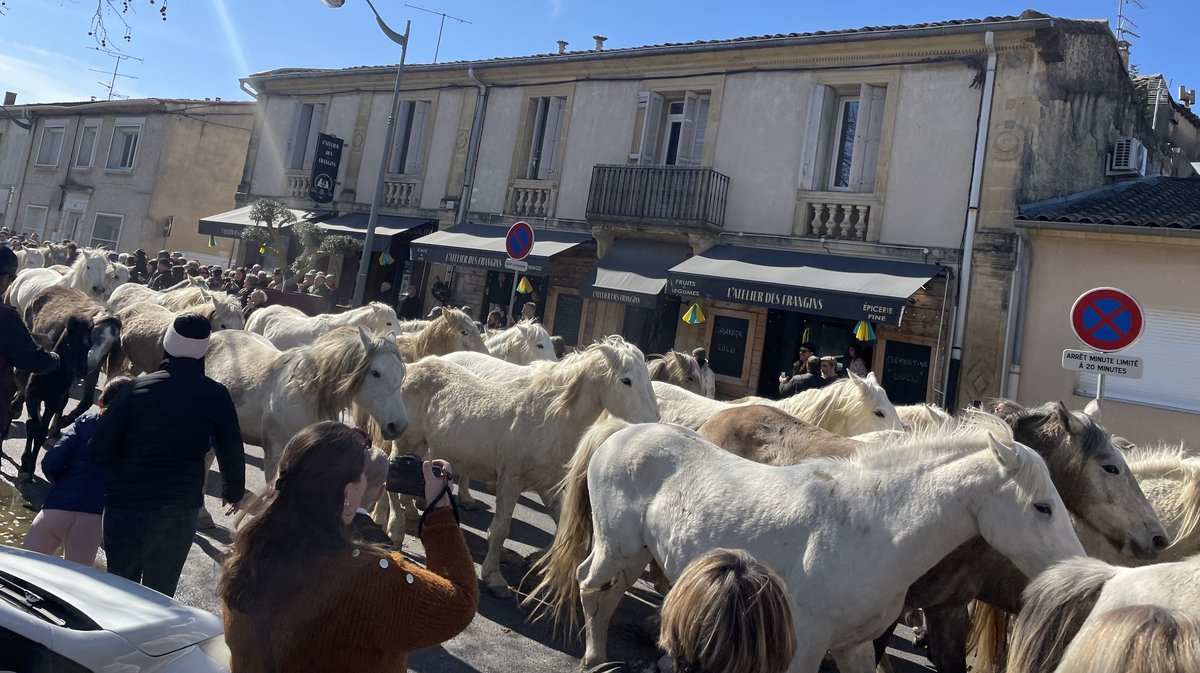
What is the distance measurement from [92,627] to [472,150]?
55.0 ft

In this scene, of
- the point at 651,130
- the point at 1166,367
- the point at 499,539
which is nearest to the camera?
the point at 499,539

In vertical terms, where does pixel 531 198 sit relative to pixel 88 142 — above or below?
below

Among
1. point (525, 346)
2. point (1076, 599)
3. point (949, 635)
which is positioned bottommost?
point (949, 635)

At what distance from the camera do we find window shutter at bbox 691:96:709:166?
51.5ft

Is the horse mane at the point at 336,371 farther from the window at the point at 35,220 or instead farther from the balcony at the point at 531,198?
the window at the point at 35,220

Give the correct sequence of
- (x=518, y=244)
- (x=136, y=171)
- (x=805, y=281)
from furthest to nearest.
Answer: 1. (x=136, y=171)
2. (x=805, y=281)
3. (x=518, y=244)

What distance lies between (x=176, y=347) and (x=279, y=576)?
1821 mm

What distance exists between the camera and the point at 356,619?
2.09 metres

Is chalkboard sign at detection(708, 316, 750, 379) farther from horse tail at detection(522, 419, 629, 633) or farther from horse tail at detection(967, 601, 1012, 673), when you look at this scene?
horse tail at detection(522, 419, 629, 633)

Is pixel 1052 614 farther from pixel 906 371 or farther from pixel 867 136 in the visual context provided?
pixel 867 136

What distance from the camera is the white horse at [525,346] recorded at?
998 centimetres

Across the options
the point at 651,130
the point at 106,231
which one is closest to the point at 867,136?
the point at 651,130

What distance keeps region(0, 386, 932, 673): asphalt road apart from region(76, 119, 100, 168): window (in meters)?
27.2

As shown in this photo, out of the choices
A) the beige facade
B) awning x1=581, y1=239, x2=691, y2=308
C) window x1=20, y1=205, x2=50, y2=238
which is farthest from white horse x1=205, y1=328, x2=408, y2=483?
window x1=20, y1=205, x2=50, y2=238
